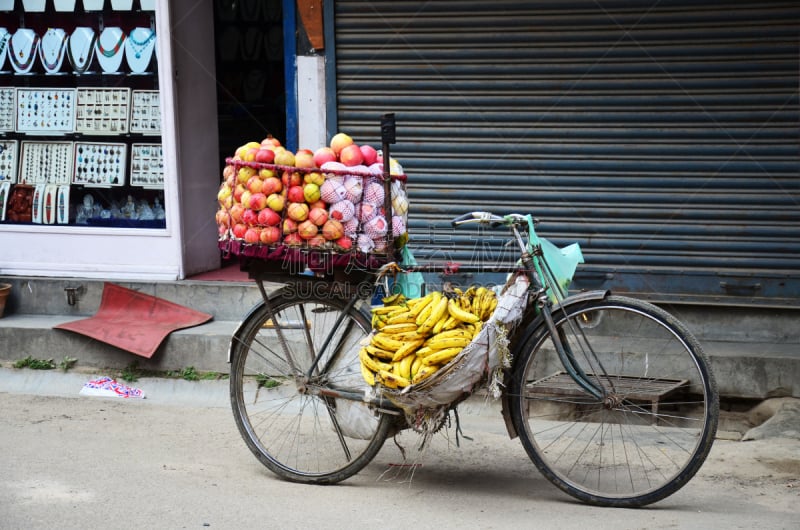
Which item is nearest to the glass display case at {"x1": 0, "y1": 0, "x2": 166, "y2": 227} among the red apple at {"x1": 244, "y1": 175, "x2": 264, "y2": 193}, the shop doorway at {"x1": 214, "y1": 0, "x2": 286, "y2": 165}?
the shop doorway at {"x1": 214, "y1": 0, "x2": 286, "y2": 165}

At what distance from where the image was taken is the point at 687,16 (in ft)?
21.2

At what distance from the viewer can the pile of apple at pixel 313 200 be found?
4367mm

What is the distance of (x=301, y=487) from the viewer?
15.4 ft

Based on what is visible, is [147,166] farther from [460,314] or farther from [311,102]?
[460,314]

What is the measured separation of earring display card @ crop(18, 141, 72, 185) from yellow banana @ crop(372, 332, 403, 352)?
453cm

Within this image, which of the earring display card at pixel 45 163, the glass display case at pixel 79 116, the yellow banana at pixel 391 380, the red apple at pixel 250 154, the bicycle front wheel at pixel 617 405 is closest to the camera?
the bicycle front wheel at pixel 617 405

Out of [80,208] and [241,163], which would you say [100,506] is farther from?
[80,208]

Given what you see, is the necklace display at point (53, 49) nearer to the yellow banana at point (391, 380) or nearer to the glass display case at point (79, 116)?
the glass display case at point (79, 116)

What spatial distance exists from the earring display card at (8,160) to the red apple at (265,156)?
14.3 feet

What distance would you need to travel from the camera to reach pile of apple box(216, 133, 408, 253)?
4.37 metres

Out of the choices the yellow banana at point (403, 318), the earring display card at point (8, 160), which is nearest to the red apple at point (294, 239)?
the yellow banana at point (403, 318)

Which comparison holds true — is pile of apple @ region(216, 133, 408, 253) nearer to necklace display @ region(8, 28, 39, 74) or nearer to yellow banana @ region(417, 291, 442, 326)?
yellow banana @ region(417, 291, 442, 326)

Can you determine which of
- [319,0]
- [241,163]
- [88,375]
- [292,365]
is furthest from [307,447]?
[319,0]

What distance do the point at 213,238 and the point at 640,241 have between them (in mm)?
3575
